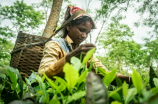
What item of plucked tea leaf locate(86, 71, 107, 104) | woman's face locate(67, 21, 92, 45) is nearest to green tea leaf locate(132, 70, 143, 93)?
plucked tea leaf locate(86, 71, 107, 104)

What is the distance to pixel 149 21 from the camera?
24.9ft

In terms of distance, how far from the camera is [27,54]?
5.66ft

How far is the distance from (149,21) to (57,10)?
636 cm

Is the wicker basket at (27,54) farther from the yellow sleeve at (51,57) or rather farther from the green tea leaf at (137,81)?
the green tea leaf at (137,81)

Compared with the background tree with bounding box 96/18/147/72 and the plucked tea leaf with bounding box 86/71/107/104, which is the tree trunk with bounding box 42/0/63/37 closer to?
the plucked tea leaf with bounding box 86/71/107/104

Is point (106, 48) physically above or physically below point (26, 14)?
below

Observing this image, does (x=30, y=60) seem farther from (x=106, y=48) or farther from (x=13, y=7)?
(x=106, y=48)

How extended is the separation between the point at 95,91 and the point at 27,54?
169cm

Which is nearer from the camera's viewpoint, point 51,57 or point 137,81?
point 137,81

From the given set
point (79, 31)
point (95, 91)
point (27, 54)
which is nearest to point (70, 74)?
point (95, 91)

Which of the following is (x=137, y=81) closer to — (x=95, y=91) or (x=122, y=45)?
(x=95, y=91)

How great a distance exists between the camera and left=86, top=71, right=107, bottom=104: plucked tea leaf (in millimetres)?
171

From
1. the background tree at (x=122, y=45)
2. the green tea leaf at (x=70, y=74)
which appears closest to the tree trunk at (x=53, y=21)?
the green tea leaf at (x=70, y=74)

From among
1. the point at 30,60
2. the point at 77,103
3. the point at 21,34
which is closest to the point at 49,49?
the point at 30,60
